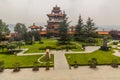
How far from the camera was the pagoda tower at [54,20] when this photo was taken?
7699cm

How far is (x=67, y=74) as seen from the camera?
28.3 metres

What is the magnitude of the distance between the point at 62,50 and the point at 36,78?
21943 millimetres

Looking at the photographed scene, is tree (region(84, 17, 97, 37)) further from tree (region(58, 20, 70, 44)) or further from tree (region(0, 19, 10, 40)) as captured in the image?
tree (region(0, 19, 10, 40))

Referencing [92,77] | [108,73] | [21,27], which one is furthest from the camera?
[21,27]

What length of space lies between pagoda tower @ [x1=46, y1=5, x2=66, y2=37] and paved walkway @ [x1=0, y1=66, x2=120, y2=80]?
151 feet

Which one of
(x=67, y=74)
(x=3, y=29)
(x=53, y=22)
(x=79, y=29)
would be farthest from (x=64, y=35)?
(x=3, y=29)

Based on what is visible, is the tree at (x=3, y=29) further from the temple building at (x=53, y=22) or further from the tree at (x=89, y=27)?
the tree at (x=89, y=27)

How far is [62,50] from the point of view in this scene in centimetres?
4850

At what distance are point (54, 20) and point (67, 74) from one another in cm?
5337

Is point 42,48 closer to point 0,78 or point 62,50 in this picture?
point 62,50

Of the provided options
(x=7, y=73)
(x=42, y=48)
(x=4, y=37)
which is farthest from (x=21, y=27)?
(x=7, y=73)

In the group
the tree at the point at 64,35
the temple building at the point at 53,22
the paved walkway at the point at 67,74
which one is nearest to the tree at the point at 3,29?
the temple building at the point at 53,22

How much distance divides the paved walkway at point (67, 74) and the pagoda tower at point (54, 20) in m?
45.9

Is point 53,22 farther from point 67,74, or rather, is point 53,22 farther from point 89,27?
point 67,74
